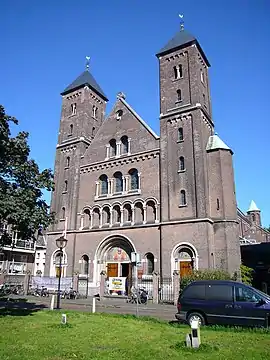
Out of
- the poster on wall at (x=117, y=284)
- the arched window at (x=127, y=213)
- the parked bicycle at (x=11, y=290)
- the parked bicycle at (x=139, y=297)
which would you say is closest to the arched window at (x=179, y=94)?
the arched window at (x=127, y=213)

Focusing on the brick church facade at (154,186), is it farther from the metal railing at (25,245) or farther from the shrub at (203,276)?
the metal railing at (25,245)

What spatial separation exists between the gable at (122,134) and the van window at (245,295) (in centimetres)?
2106

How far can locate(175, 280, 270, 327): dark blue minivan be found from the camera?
1159cm

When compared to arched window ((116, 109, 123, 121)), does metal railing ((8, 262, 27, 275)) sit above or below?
below

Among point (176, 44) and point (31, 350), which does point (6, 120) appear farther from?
point (176, 44)

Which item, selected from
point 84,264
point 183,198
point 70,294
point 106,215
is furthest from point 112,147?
point 70,294

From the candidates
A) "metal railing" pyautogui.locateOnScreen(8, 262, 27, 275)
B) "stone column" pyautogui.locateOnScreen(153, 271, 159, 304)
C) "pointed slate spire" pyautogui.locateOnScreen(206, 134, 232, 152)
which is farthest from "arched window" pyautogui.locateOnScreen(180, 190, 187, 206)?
"metal railing" pyautogui.locateOnScreen(8, 262, 27, 275)

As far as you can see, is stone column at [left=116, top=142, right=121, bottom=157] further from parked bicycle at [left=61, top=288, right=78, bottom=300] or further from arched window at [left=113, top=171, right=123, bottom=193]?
parked bicycle at [left=61, top=288, right=78, bottom=300]

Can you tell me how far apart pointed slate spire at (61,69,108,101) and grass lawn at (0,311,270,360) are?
3316 centimetres

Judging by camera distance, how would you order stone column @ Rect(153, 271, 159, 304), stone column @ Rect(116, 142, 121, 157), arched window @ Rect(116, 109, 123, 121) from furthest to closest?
arched window @ Rect(116, 109, 123, 121) → stone column @ Rect(116, 142, 121, 157) → stone column @ Rect(153, 271, 159, 304)

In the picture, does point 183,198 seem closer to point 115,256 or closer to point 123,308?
point 115,256

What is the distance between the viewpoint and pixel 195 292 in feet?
42.1

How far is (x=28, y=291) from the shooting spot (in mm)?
29844

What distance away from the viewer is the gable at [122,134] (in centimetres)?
3297
